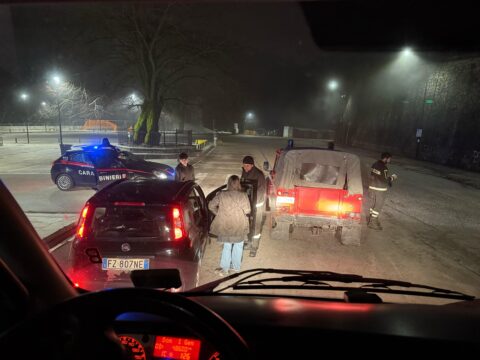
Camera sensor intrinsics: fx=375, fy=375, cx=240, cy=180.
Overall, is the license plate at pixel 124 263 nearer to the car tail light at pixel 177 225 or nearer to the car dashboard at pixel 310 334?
the car tail light at pixel 177 225

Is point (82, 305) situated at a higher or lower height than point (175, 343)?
higher

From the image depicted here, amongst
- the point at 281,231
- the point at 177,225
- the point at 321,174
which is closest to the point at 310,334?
the point at 177,225

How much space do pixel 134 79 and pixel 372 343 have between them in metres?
36.0

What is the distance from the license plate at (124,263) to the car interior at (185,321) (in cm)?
200

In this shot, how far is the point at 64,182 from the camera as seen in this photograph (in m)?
13.2

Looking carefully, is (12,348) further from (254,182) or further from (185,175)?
(185,175)

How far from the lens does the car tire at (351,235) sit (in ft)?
25.2

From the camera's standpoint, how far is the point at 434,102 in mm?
29016

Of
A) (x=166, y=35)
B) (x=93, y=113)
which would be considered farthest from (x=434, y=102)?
(x=93, y=113)

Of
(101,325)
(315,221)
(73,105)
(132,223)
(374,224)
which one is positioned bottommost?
(374,224)

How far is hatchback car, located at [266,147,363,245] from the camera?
7633 millimetres

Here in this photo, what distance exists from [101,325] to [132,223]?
12.9 ft

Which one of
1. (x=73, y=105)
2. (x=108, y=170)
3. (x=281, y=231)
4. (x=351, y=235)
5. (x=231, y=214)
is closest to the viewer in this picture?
(x=231, y=214)

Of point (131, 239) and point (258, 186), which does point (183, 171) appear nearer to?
point (258, 186)
